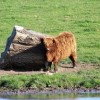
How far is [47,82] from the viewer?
1806 centimetres

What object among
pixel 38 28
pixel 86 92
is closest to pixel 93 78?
pixel 86 92

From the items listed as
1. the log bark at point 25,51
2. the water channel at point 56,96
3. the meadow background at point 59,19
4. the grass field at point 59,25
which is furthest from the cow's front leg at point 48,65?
the water channel at point 56,96

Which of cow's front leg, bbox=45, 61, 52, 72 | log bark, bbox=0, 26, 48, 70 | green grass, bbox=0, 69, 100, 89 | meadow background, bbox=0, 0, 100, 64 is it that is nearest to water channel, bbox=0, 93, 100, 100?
green grass, bbox=0, 69, 100, 89

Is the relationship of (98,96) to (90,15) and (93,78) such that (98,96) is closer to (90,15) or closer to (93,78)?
(93,78)

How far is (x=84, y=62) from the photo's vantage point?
20.5 meters

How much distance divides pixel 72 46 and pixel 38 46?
1065 millimetres

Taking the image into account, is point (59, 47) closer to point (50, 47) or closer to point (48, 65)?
point (50, 47)

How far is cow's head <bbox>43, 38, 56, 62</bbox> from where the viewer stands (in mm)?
18972

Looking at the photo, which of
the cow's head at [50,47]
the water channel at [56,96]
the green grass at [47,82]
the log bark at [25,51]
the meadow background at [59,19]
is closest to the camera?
the water channel at [56,96]

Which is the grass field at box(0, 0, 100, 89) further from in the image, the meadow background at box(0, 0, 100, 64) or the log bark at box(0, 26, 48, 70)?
the log bark at box(0, 26, 48, 70)

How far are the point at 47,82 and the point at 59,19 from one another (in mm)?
8626

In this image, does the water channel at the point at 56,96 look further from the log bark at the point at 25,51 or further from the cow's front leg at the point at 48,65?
the log bark at the point at 25,51

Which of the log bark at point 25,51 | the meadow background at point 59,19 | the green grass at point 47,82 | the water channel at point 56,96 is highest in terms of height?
the meadow background at point 59,19

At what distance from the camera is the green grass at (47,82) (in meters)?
18.0
